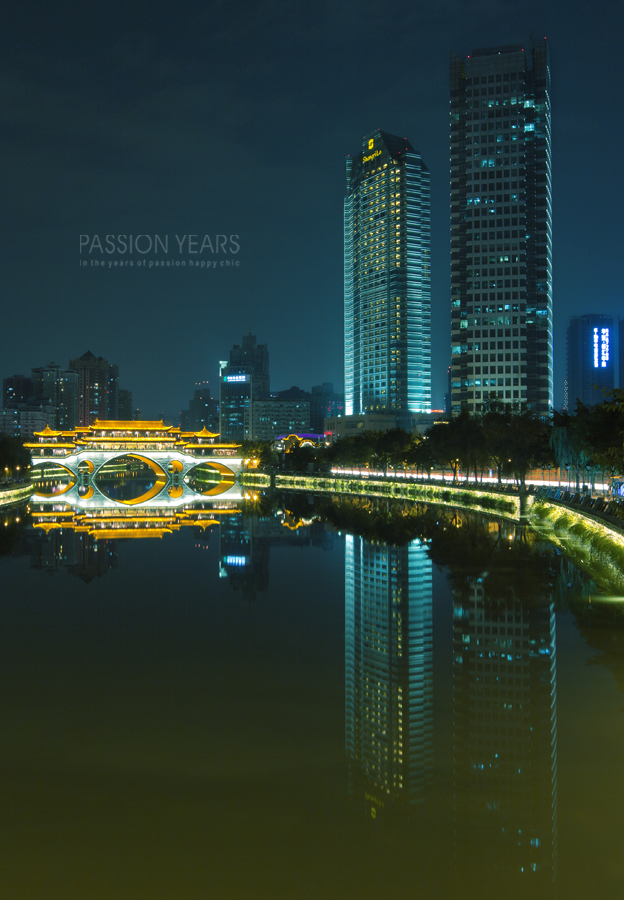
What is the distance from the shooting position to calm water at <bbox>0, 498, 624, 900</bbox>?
726 cm

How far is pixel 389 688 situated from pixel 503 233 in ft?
312

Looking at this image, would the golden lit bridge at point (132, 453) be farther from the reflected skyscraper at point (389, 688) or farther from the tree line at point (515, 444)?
the reflected skyscraper at point (389, 688)

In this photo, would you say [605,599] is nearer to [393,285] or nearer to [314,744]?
[314,744]

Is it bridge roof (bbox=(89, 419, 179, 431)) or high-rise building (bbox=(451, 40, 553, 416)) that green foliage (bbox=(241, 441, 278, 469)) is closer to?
bridge roof (bbox=(89, 419, 179, 431))

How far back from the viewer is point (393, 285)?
13312cm

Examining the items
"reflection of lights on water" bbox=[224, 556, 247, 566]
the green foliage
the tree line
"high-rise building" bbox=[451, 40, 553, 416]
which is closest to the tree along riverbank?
the tree line

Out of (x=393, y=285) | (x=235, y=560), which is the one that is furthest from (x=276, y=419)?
(x=235, y=560)

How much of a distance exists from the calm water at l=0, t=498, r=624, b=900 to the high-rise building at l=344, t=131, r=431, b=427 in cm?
11451

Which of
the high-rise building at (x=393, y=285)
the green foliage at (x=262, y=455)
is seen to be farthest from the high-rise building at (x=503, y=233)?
the high-rise building at (x=393, y=285)

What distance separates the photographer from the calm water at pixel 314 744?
726cm

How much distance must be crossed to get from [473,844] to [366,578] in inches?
633

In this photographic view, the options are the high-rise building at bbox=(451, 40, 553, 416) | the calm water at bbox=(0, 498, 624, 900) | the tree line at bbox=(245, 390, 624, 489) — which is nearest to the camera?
the calm water at bbox=(0, 498, 624, 900)

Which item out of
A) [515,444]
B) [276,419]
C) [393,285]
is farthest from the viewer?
[276,419]

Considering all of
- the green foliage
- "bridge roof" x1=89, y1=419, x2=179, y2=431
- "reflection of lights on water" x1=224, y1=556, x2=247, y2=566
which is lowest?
"reflection of lights on water" x1=224, y1=556, x2=247, y2=566
